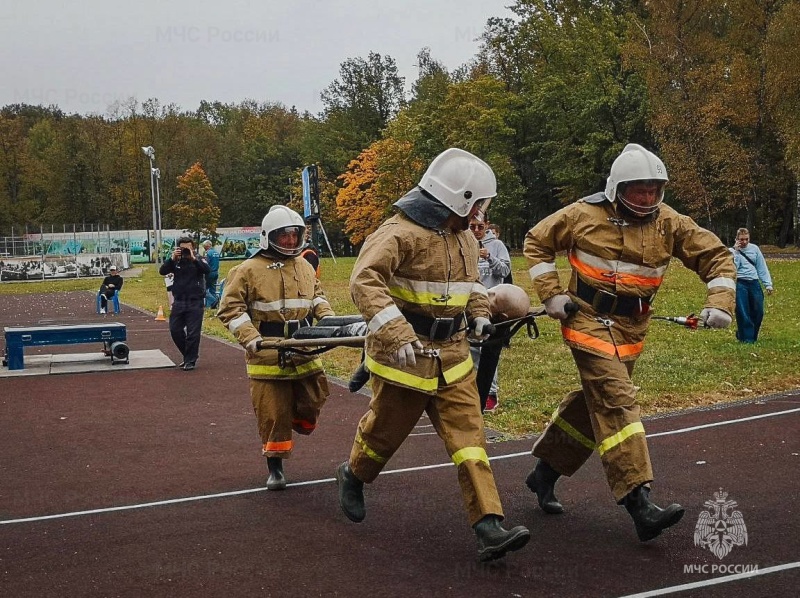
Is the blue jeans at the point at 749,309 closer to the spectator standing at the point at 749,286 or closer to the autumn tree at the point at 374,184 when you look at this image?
the spectator standing at the point at 749,286

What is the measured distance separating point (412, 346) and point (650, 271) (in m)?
1.68

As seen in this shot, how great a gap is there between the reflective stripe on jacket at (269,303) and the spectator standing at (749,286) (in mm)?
8733

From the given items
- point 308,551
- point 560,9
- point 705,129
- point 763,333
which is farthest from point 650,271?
point 560,9

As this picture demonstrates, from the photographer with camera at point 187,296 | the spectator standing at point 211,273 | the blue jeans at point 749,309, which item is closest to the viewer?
the blue jeans at point 749,309

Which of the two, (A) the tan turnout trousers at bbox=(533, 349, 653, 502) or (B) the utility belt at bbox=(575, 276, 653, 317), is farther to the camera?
(B) the utility belt at bbox=(575, 276, 653, 317)

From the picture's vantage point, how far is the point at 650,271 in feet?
18.4

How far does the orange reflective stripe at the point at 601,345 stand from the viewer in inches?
215

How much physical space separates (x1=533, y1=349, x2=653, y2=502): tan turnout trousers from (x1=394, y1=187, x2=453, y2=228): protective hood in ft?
3.99

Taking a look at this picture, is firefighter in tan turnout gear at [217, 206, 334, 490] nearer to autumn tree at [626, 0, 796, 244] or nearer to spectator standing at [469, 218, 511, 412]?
spectator standing at [469, 218, 511, 412]

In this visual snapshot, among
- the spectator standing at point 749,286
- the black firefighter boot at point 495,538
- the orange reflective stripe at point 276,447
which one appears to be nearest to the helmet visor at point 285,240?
the orange reflective stripe at point 276,447

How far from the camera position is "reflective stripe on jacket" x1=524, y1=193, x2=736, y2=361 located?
5.54 metres

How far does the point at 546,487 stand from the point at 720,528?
1108 millimetres

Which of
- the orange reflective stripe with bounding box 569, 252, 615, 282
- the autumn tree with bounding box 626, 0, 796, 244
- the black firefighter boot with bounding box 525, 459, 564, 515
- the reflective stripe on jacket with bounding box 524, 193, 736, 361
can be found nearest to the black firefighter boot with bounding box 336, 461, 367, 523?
the black firefighter boot with bounding box 525, 459, 564, 515

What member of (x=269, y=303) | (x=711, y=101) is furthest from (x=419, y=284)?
(x=711, y=101)
